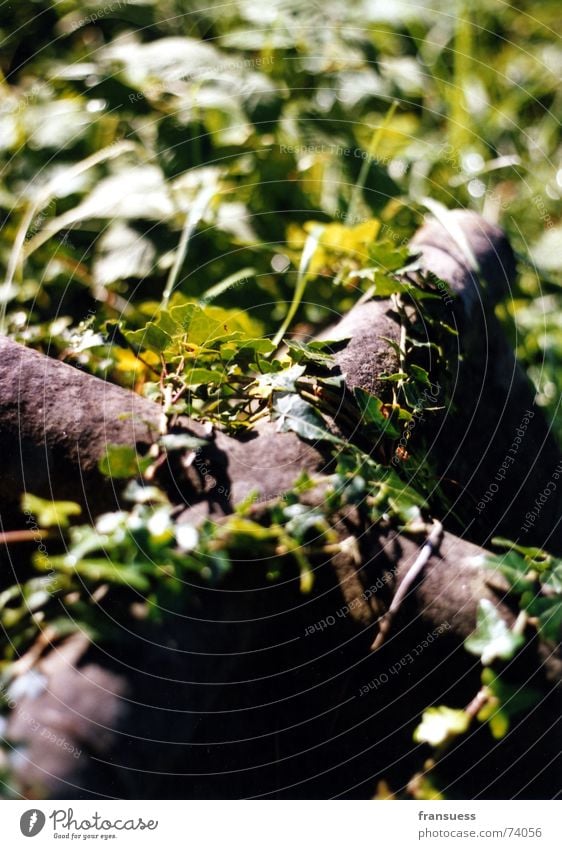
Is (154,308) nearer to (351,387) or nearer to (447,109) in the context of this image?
(351,387)

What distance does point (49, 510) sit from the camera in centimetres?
70

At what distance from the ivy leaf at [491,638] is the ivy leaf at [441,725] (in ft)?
0.18

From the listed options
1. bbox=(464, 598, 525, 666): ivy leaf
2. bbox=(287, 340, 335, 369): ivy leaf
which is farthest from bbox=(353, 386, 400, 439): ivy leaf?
bbox=(464, 598, 525, 666): ivy leaf

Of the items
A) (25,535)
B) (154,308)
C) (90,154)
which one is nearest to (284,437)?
(25,535)

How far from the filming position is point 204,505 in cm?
71

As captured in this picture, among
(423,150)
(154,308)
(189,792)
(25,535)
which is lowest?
(189,792)

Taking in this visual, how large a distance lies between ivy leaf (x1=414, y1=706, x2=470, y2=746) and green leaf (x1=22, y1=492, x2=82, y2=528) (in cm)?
37

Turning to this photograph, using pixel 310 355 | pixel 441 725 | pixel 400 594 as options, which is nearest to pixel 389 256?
pixel 310 355

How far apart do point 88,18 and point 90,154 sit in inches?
17.3

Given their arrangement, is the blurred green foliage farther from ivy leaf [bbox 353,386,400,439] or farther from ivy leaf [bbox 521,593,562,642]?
ivy leaf [bbox 521,593,562,642]

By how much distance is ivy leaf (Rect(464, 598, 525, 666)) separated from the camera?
704 millimetres

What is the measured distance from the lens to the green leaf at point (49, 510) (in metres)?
0.70

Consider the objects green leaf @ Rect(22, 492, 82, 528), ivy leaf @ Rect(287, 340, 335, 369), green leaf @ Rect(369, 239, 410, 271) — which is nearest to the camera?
green leaf @ Rect(22, 492, 82, 528)

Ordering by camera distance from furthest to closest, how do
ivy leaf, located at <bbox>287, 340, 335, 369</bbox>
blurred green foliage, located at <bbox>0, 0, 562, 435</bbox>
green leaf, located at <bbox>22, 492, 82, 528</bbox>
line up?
blurred green foliage, located at <bbox>0, 0, 562, 435</bbox> → ivy leaf, located at <bbox>287, 340, 335, 369</bbox> → green leaf, located at <bbox>22, 492, 82, 528</bbox>
